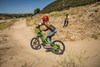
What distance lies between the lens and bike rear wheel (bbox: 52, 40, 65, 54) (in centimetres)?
867

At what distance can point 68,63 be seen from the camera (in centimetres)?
702

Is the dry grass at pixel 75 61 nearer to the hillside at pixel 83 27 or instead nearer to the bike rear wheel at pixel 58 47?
the bike rear wheel at pixel 58 47

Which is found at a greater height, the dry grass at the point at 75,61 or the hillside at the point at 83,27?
the hillside at the point at 83,27

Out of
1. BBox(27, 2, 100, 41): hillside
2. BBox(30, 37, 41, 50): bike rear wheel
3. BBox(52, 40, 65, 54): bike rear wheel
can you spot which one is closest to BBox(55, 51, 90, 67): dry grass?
BBox(52, 40, 65, 54): bike rear wheel

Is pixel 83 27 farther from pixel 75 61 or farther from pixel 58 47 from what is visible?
pixel 75 61

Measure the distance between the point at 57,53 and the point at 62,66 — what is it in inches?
77.8

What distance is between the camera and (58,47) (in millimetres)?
8734

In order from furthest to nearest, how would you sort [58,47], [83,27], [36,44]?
[83,27] → [36,44] → [58,47]

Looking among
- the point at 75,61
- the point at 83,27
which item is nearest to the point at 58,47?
the point at 75,61

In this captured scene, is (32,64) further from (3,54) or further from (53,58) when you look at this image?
(3,54)

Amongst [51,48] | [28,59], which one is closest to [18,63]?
[28,59]

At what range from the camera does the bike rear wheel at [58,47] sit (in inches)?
341

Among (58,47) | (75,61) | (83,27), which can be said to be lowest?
(75,61)

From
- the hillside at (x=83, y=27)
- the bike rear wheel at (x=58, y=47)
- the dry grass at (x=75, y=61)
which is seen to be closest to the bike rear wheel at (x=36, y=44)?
the bike rear wheel at (x=58, y=47)
